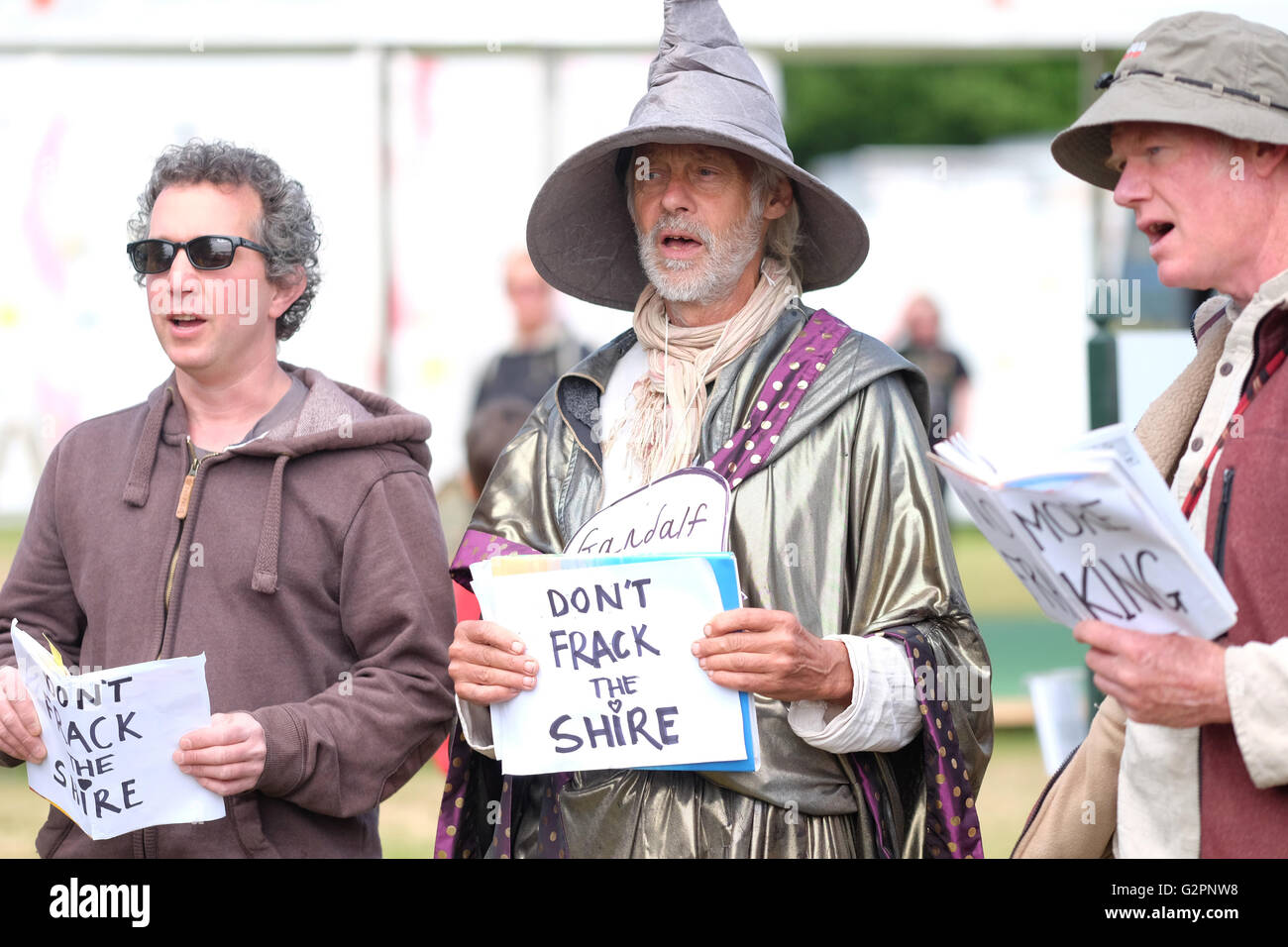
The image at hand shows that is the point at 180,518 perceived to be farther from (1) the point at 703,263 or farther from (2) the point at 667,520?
(1) the point at 703,263

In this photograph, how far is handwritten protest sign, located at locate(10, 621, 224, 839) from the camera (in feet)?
9.13

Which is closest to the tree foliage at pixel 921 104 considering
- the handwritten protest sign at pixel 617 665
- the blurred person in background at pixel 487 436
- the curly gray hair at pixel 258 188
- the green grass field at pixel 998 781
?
the green grass field at pixel 998 781

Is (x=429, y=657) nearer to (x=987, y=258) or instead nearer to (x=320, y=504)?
(x=320, y=504)

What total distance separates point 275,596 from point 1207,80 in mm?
2001

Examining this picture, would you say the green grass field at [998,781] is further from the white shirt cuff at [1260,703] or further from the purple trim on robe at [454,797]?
the white shirt cuff at [1260,703]

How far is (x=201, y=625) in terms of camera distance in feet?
9.95

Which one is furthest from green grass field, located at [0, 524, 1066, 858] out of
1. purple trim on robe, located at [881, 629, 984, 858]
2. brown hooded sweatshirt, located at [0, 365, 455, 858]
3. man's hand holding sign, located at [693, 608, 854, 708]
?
man's hand holding sign, located at [693, 608, 854, 708]

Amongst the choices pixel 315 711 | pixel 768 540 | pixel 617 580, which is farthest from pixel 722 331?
pixel 315 711

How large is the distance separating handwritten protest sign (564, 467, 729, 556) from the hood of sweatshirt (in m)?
0.53

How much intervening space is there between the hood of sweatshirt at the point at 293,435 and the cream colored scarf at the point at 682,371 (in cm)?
47

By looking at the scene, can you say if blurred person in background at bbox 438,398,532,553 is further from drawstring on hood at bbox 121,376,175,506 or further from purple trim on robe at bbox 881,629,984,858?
purple trim on robe at bbox 881,629,984,858

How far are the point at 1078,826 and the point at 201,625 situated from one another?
68.8 inches

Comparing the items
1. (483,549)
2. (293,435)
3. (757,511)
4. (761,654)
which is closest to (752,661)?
(761,654)

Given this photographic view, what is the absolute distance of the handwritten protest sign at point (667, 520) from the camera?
2818mm
